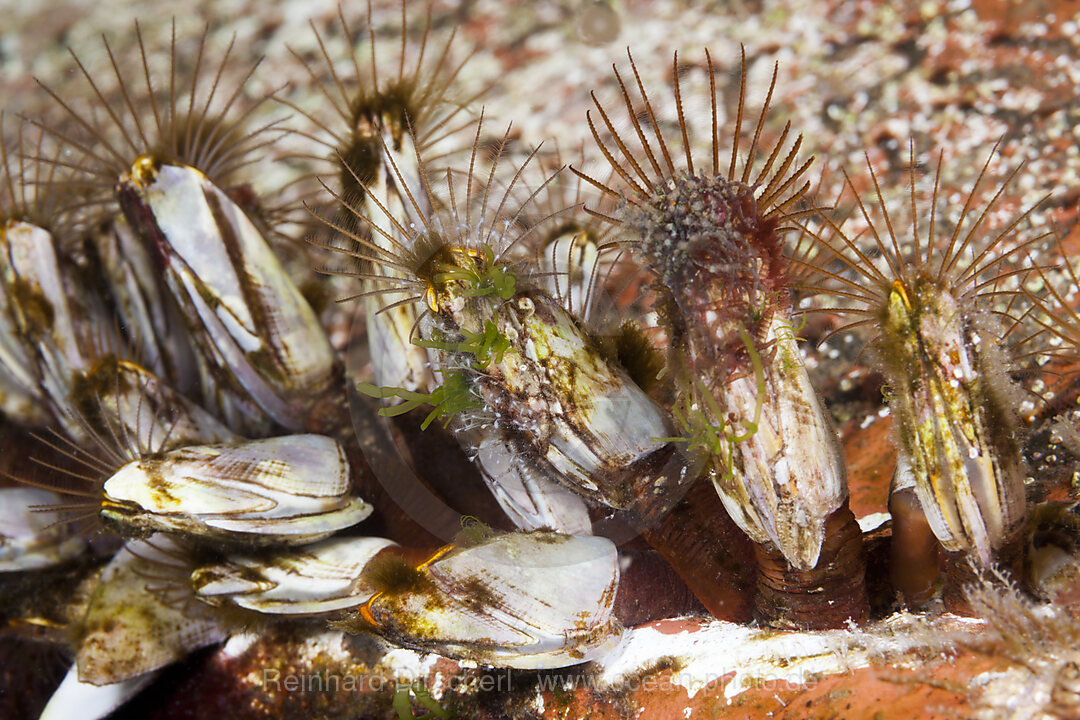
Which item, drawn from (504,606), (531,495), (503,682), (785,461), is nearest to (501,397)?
(531,495)

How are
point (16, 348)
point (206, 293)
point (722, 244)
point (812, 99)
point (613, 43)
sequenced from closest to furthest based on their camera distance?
point (722, 244) → point (206, 293) → point (16, 348) → point (812, 99) → point (613, 43)

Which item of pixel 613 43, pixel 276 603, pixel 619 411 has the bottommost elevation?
pixel 276 603

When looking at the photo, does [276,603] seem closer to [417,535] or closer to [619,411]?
[417,535]

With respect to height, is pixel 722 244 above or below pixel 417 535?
above

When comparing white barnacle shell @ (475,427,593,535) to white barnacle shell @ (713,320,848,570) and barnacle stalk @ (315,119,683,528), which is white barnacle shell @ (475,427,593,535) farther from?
white barnacle shell @ (713,320,848,570)

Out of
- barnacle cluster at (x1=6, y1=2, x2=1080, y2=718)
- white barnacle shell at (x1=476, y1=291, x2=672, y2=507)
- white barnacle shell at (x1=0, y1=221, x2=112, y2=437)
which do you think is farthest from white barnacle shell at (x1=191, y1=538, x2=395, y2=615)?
white barnacle shell at (x1=0, y1=221, x2=112, y2=437)

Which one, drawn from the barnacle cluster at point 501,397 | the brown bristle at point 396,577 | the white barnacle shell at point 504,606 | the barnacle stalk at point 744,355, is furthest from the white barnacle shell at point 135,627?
the barnacle stalk at point 744,355

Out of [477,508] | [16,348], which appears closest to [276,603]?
[477,508]
